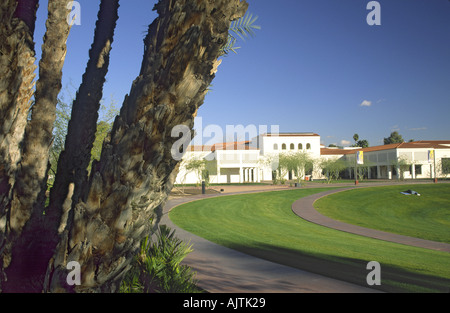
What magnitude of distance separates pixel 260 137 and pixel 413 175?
30.3 metres

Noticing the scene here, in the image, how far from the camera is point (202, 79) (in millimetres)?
3338

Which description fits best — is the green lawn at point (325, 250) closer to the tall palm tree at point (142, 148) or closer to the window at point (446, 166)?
the tall palm tree at point (142, 148)

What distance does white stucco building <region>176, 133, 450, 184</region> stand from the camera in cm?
5747

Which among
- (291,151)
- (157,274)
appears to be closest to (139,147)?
(157,274)

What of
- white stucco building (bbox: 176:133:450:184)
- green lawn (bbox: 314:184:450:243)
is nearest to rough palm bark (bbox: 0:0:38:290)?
green lawn (bbox: 314:184:450:243)

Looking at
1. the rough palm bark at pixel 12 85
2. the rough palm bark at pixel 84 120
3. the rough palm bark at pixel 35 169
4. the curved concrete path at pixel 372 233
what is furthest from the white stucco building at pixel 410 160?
the rough palm bark at pixel 12 85

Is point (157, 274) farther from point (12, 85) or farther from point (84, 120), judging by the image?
point (12, 85)

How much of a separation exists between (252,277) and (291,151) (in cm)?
5787

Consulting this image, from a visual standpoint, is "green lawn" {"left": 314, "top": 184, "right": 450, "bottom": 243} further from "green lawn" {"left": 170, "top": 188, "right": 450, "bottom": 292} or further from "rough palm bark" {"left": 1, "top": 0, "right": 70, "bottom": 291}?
"rough palm bark" {"left": 1, "top": 0, "right": 70, "bottom": 291}

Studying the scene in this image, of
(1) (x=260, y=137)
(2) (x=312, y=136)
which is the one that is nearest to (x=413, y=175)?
(2) (x=312, y=136)

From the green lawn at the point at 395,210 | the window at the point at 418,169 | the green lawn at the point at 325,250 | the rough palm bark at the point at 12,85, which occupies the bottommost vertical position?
the green lawn at the point at 395,210

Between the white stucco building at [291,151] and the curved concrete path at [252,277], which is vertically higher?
the white stucco building at [291,151]

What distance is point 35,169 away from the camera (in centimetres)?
483

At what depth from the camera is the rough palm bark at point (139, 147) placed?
10.5 feet
